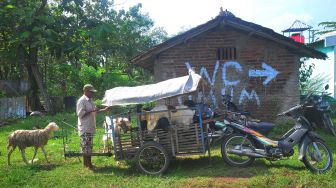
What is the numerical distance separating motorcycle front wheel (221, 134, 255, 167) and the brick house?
432 centimetres

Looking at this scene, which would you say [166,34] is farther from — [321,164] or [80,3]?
[321,164]

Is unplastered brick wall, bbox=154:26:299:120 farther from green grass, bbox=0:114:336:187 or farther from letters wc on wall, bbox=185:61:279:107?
green grass, bbox=0:114:336:187

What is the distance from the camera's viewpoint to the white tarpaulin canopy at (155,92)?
295 inches

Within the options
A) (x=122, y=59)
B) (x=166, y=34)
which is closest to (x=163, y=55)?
(x=122, y=59)

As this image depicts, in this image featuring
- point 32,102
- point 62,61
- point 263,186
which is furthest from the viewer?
point 62,61

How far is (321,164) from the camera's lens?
747cm

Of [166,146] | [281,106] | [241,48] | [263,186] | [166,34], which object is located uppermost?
[166,34]

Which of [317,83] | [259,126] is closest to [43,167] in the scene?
[259,126]

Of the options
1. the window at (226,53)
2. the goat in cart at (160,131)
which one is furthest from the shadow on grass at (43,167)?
the window at (226,53)

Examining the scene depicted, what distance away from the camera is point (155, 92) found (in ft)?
25.3

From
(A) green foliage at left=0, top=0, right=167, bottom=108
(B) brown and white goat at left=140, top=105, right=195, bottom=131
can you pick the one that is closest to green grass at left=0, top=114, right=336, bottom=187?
(B) brown and white goat at left=140, top=105, right=195, bottom=131

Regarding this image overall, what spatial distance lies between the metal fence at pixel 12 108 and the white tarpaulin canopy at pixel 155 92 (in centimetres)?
1269

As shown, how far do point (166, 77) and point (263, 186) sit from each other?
→ 6283 mm

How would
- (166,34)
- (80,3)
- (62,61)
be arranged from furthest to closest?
1. (166,34)
2. (62,61)
3. (80,3)
